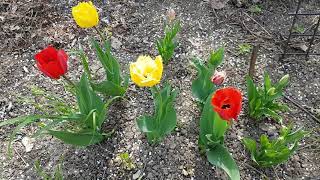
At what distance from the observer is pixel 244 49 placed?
255cm

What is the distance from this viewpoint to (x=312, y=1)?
288cm

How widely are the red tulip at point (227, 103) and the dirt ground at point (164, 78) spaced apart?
22.1 inches

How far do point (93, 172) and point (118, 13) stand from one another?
1255mm

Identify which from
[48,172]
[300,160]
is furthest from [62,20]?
[300,160]

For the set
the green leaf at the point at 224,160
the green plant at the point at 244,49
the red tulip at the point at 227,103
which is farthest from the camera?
the green plant at the point at 244,49

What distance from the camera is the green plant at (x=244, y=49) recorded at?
8.32 feet

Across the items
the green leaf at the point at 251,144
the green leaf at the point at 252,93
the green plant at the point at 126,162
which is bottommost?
the green plant at the point at 126,162

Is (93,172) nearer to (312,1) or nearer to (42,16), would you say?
(42,16)

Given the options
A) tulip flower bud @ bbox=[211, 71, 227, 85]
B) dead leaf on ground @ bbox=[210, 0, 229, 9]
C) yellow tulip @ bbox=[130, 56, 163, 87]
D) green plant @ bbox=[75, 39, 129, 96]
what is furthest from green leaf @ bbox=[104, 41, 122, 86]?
dead leaf on ground @ bbox=[210, 0, 229, 9]

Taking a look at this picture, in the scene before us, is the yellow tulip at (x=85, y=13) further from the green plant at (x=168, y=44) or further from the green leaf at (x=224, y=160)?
the green leaf at (x=224, y=160)

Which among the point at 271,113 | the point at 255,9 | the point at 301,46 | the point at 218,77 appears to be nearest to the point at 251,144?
the point at 271,113

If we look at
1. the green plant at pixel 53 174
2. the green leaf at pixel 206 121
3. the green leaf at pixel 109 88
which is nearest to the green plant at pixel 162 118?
the green leaf at pixel 206 121

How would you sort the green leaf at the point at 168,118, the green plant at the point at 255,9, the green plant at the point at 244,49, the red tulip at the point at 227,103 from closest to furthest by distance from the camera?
the red tulip at the point at 227,103 < the green leaf at the point at 168,118 < the green plant at the point at 244,49 < the green plant at the point at 255,9

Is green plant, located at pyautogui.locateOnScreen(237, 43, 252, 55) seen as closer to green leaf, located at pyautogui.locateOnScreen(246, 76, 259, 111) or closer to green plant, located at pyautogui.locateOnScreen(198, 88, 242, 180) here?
green leaf, located at pyautogui.locateOnScreen(246, 76, 259, 111)
